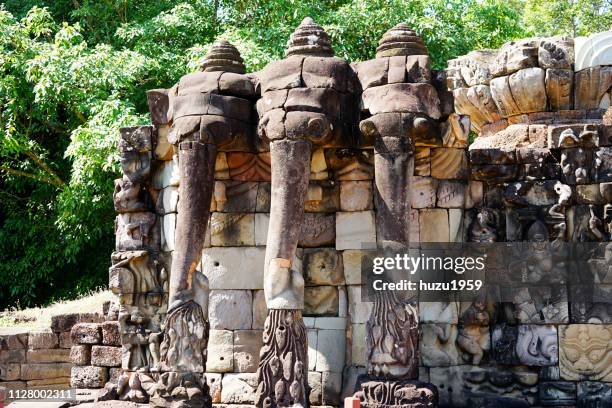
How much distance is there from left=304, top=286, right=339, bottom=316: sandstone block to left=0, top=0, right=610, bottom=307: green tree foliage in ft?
20.2

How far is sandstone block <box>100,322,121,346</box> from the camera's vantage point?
997 cm

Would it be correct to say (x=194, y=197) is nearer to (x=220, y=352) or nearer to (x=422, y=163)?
(x=220, y=352)

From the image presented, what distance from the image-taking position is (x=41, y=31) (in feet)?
52.5

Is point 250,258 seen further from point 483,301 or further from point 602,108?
point 602,108

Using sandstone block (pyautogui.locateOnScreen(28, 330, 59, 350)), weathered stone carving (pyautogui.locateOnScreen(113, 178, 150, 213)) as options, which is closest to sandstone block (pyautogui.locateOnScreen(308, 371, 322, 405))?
weathered stone carving (pyautogui.locateOnScreen(113, 178, 150, 213))

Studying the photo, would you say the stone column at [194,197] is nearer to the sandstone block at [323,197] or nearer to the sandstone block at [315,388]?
the sandstone block at [323,197]

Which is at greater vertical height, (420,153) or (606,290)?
(420,153)

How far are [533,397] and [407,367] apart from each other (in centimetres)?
149

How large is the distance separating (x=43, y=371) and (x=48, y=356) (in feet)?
0.85

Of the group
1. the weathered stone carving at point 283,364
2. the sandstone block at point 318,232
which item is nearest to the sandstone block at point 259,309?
the sandstone block at point 318,232

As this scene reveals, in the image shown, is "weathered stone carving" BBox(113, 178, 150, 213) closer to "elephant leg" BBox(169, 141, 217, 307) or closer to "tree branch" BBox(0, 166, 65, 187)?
"elephant leg" BBox(169, 141, 217, 307)

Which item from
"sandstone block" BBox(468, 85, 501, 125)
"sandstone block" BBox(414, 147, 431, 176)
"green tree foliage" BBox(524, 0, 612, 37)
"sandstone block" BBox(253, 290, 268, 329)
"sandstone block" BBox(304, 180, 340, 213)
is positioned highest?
"green tree foliage" BBox(524, 0, 612, 37)

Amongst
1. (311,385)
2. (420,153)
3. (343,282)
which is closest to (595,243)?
(420,153)

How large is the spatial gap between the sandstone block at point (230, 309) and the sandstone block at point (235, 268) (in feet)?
0.22
